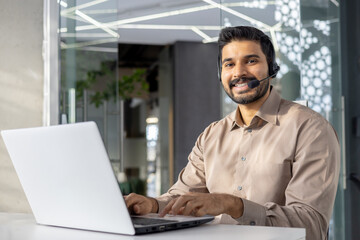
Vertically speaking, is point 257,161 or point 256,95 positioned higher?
point 256,95

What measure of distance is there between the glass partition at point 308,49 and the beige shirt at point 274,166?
59.9 inches

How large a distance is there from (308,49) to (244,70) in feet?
5.31

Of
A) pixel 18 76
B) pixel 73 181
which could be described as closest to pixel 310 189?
pixel 73 181

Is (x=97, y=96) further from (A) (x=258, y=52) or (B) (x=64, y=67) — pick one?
(A) (x=258, y=52)

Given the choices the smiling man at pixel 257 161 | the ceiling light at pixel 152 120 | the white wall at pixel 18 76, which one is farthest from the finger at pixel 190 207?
the ceiling light at pixel 152 120

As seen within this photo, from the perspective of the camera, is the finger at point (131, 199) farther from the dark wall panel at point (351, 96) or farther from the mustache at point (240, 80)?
the dark wall panel at point (351, 96)

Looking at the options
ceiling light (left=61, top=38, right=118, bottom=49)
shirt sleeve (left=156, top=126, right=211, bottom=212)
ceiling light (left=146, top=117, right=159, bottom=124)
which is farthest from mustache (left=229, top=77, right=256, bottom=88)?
ceiling light (left=146, top=117, right=159, bottom=124)

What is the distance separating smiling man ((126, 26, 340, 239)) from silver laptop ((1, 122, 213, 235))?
19cm

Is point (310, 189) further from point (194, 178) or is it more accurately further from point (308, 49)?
point (308, 49)

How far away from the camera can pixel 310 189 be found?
1624mm

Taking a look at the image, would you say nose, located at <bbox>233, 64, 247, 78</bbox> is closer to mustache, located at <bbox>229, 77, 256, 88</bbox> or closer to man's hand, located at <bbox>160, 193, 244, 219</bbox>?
mustache, located at <bbox>229, 77, 256, 88</bbox>

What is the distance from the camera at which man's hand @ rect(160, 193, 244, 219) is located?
136cm

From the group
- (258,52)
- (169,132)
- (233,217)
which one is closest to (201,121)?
(169,132)

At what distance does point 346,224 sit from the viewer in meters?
3.41
